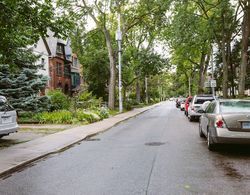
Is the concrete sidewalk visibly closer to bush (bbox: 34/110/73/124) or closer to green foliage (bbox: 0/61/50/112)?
bush (bbox: 34/110/73/124)

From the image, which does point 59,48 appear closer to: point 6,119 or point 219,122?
point 6,119

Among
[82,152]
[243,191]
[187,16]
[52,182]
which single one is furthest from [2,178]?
[187,16]

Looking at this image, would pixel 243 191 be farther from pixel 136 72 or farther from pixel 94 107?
pixel 136 72

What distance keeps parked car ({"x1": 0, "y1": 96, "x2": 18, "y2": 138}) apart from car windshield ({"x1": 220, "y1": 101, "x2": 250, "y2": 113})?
6935 mm

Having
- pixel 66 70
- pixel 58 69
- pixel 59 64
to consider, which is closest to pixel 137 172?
pixel 58 69

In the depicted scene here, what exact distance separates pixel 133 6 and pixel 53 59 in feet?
44.0

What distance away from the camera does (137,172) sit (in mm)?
8273

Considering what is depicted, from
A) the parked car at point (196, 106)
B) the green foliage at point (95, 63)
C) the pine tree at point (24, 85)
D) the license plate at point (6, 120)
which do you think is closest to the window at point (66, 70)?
the green foliage at point (95, 63)

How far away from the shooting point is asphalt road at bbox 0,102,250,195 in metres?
6.84

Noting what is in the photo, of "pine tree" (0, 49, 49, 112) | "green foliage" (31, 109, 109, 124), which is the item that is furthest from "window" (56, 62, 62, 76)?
"green foliage" (31, 109, 109, 124)

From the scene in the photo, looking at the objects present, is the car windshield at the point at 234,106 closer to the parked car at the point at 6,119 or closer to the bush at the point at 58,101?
the parked car at the point at 6,119

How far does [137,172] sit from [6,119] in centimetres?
668

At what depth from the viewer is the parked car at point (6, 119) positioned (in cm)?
1316

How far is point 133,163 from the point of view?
9.41 metres
